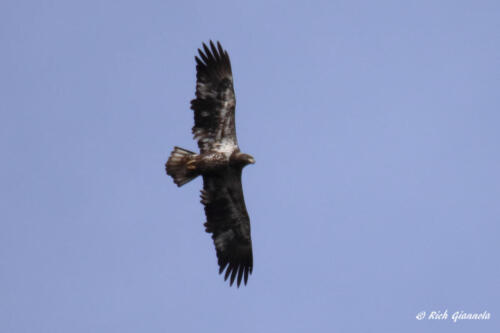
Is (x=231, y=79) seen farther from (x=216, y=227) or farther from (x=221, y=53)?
(x=216, y=227)

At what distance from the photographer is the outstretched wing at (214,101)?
661 inches

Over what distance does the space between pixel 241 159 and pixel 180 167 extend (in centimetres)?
128

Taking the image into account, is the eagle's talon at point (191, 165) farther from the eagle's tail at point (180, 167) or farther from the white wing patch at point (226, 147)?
the white wing patch at point (226, 147)

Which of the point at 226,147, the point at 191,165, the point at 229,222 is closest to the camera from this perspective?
the point at 191,165

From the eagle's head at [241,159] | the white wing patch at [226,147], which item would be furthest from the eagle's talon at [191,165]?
the eagle's head at [241,159]

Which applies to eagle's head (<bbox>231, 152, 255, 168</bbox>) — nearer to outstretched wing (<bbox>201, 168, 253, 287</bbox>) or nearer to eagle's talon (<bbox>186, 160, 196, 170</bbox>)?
outstretched wing (<bbox>201, 168, 253, 287</bbox>)

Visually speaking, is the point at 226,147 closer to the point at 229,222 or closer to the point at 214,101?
the point at 214,101

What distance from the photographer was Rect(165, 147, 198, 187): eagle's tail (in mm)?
16844

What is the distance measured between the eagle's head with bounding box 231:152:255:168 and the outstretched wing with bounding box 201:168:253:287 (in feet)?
0.71

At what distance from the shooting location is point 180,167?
1691 cm

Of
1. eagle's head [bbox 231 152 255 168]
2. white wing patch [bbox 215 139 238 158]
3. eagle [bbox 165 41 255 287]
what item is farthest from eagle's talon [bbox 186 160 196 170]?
eagle's head [bbox 231 152 255 168]

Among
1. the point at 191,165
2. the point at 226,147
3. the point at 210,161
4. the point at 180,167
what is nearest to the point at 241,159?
the point at 226,147

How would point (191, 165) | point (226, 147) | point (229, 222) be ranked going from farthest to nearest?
point (229, 222) < point (226, 147) < point (191, 165)

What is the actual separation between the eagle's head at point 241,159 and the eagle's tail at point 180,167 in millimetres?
834
